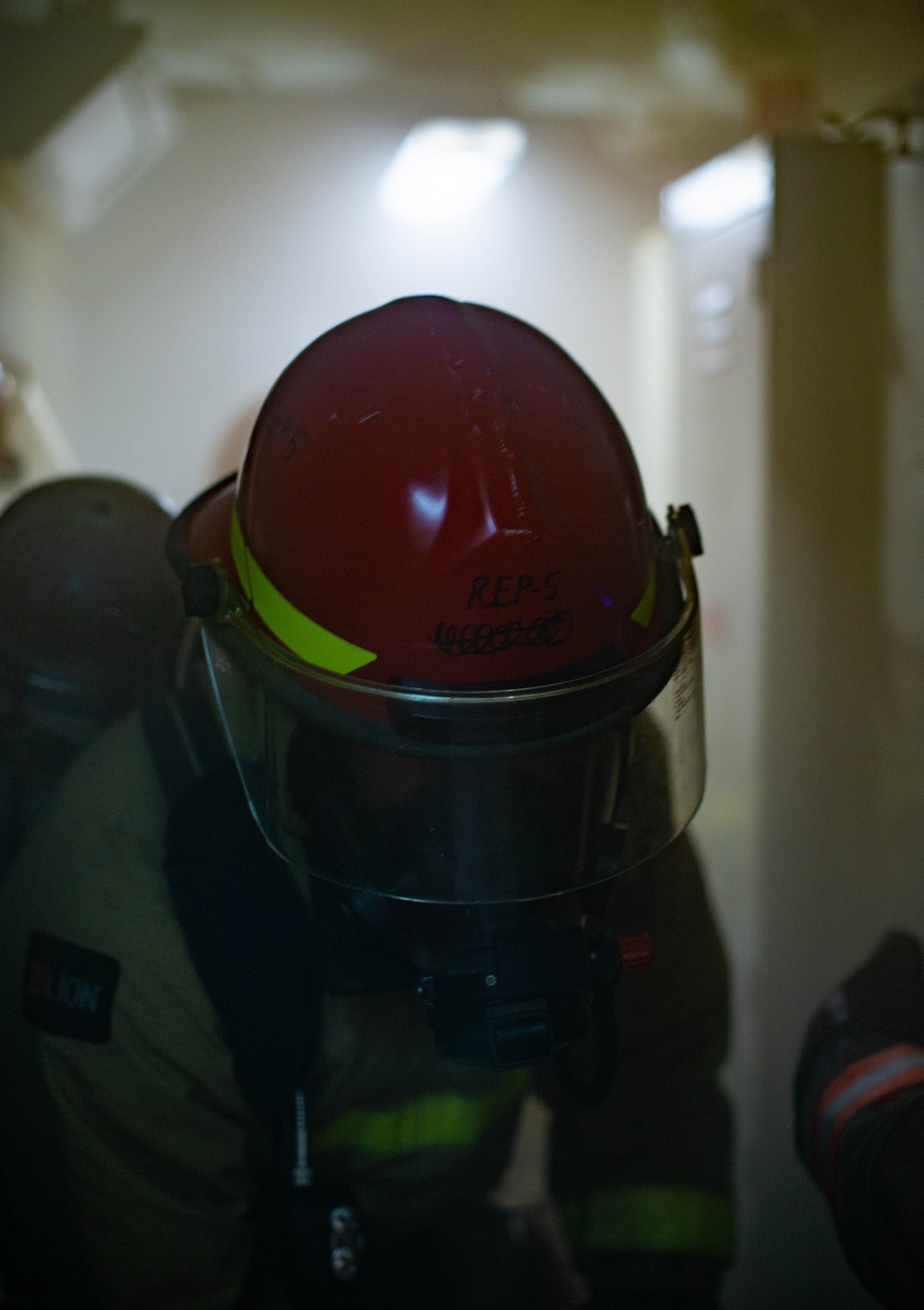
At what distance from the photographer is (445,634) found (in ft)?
2.21

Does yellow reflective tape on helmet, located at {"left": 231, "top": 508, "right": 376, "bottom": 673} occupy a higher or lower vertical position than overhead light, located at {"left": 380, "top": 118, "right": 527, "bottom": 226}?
lower

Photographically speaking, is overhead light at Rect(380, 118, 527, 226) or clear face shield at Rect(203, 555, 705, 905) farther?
overhead light at Rect(380, 118, 527, 226)

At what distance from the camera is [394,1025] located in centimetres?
83

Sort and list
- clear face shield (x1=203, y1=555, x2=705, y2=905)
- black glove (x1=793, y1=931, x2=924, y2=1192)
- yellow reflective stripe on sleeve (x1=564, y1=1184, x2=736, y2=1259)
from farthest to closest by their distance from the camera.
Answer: yellow reflective stripe on sleeve (x1=564, y1=1184, x2=736, y2=1259)
black glove (x1=793, y1=931, x2=924, y2=1192)
clear face shield (x1=203, y1=555, x2=705, y2=905)

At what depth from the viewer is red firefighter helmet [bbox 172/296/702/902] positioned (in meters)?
0.67

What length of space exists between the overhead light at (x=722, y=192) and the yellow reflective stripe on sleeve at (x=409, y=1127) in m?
1.39

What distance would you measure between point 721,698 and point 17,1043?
1272mm

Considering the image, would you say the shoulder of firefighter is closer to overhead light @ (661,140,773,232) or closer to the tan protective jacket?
the tan protective jacket

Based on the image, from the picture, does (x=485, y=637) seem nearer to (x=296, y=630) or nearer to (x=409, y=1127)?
(x=296, y=630)

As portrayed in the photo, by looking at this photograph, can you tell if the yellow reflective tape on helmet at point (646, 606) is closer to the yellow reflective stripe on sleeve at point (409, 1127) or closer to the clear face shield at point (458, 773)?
the clear face shield at point (458, 773)

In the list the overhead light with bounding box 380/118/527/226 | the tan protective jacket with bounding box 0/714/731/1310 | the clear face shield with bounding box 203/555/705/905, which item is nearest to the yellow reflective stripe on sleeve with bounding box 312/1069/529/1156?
the tan protective jacket with bounding box 0/714/731/1310

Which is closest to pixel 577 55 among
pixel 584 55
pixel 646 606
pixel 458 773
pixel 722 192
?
pixel 584 55

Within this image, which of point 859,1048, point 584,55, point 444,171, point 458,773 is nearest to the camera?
point 458,773

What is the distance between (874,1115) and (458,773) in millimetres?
453
